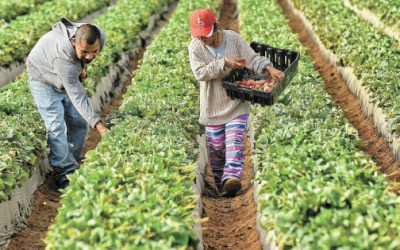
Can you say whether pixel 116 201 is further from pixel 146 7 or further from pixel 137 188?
pixel 146 7

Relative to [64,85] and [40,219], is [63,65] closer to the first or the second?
[64,85]

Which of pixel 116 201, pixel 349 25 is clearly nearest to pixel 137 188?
pixel 116 201

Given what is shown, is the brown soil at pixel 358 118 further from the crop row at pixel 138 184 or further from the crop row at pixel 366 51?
the crop row at pixel 138 184

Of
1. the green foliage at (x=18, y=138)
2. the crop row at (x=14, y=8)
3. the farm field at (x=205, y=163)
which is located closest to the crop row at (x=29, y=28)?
the farm field at (x=205, y=163)

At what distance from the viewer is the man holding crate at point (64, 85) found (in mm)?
5375

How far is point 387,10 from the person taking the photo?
1282 cm

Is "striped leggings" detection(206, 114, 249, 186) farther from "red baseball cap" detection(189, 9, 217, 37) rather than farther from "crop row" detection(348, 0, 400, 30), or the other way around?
"crop row" detection(348, 0, 400, 30)

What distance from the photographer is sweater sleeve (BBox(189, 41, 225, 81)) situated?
5.15 m

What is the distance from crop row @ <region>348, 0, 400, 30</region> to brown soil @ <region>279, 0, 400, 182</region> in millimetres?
1857

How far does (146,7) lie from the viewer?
16.1m

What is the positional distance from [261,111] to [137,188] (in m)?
2.97

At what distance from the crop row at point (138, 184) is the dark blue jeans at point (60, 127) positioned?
0.69m

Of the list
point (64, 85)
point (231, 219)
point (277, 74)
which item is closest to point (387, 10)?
point (277, 74)

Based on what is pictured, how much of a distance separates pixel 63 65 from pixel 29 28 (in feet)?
24.6
